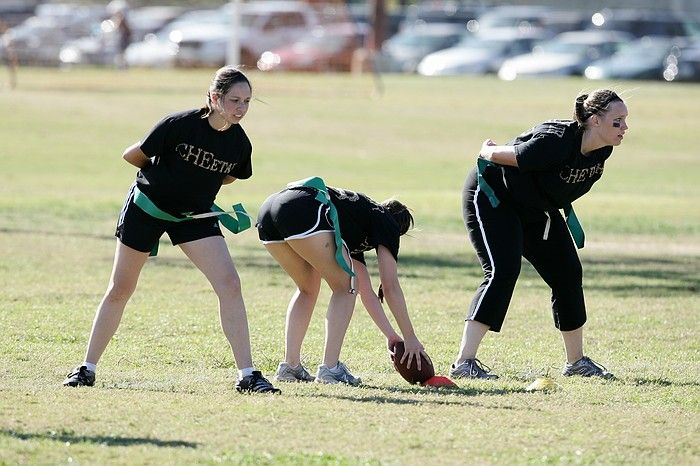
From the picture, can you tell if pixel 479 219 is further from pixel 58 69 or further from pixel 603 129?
pixel 58 69

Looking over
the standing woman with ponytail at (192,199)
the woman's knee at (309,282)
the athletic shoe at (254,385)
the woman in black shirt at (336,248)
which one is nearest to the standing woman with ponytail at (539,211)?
the woman in black shirt at (336,248)

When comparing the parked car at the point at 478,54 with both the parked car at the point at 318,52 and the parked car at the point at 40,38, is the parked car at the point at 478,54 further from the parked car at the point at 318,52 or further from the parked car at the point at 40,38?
the parked car at the point at 40,38

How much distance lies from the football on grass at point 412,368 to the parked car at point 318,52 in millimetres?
33579

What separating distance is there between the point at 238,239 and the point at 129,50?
97.9 feet

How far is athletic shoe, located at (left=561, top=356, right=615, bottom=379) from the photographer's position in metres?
8.52

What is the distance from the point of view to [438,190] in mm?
22391

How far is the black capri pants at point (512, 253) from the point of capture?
8375mm

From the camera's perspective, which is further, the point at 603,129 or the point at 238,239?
the point at 238,239

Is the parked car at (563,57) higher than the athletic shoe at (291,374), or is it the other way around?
the parked car at (563,57)

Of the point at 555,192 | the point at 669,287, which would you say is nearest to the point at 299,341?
the point at 555,192

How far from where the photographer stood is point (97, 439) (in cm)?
619

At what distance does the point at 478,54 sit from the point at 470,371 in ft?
138

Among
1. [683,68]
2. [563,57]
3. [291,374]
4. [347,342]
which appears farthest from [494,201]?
[563,57]

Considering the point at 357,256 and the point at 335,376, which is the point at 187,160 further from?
the point at 335,376
